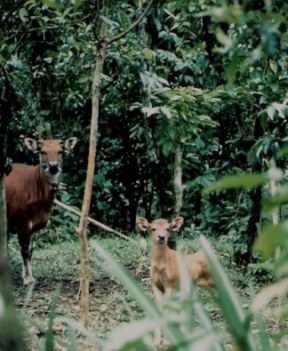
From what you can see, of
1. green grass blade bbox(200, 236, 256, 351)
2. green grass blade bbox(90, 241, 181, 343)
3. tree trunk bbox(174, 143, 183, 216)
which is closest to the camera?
green grass blade bbox(200, 236, 256, 351)

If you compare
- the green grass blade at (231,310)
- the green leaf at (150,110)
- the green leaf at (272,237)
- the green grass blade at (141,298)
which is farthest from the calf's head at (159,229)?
the green leaf at (272,237)

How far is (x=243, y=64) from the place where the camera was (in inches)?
203

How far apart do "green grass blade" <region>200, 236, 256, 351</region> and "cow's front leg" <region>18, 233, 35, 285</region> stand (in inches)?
261

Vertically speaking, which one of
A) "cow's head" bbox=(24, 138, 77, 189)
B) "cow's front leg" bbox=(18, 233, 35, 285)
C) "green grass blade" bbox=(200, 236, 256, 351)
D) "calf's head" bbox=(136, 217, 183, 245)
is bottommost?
"cow's front leg" bbox=(18, 233, 35, 285)

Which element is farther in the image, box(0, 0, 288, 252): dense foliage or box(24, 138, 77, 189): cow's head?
box(24, 138, 77, 189): cow's head

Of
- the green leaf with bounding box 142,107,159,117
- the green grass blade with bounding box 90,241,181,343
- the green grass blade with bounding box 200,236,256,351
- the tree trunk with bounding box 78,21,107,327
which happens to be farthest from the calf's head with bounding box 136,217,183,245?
the green grass blade with bounding box 200,236,256,351

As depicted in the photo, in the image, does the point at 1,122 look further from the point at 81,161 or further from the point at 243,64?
the point at 81,161

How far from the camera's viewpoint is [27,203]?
9.12 meters

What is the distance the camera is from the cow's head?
28.7 ft

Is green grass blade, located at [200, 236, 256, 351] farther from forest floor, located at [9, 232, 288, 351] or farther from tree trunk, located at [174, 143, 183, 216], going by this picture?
tree trunk, located at [174, 143, 183, 216]

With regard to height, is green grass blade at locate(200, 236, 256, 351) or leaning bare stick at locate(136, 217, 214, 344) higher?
green grass blade at locate(200, 236, 256, 351)

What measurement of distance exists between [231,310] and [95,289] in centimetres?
648

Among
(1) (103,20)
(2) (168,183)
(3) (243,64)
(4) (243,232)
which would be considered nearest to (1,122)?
(1) (103,20)

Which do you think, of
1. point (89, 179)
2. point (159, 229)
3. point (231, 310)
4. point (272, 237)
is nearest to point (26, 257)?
point (159, 229)
